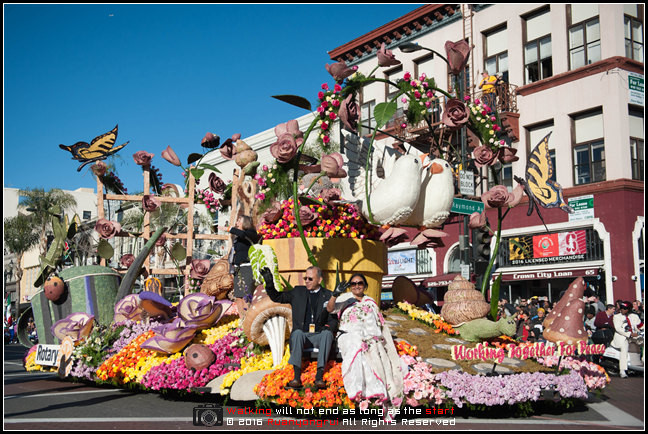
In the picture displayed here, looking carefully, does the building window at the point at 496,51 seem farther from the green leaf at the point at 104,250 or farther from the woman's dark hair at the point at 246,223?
the woman's dark hair at the point at 246,223

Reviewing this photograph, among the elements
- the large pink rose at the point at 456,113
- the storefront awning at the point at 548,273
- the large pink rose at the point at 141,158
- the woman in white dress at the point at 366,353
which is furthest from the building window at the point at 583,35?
the woman in white dress at the point at 366,353

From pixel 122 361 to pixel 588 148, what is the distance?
60.6 ft

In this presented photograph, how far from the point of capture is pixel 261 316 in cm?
863

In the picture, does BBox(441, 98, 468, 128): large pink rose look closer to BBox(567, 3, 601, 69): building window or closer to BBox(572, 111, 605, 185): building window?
BBox(572, 111, 605, 185): building window

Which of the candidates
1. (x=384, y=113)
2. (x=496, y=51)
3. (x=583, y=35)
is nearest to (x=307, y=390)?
(x=384, y=113)

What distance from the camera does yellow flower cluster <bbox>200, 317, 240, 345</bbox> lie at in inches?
388

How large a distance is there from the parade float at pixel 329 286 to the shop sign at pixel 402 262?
17797mm

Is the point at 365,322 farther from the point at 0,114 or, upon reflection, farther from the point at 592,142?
the point at 592,142

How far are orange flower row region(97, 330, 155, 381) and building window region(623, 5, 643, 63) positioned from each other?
65.4 feet

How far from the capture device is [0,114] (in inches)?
298

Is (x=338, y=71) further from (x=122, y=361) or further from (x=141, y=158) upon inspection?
(x=141, y=158)

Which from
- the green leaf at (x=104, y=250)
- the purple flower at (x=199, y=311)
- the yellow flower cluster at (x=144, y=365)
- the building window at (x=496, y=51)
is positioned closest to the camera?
the yellow flower cluster at (x=144, y=365)

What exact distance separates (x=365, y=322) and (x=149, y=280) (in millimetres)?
6853

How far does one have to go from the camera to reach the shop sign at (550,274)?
71.8 feet
